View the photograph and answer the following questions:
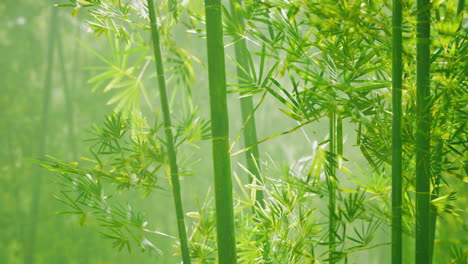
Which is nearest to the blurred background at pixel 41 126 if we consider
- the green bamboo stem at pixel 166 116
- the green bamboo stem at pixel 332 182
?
the green bamboo stem at pixel 166 116

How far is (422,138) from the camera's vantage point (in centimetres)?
93

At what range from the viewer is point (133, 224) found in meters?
1.21

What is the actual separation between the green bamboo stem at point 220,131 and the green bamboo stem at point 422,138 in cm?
39

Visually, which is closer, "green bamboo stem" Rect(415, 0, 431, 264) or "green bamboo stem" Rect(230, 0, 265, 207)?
"green bamboo stem" Rect(415, 0, 431, 264)

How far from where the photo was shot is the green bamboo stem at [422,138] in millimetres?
907

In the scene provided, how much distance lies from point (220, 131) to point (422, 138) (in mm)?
422

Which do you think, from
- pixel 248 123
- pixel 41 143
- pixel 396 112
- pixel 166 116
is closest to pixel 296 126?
pixel 248 123

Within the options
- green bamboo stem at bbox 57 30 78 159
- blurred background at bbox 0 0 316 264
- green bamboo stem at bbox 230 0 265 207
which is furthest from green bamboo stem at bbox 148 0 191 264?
green bamboo stem at bbox 57 30 78 159

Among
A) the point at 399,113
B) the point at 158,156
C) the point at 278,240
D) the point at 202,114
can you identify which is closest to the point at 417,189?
the point at 399,113

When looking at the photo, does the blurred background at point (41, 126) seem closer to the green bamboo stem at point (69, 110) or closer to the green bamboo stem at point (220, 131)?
the green bamboo stem at point (69, 110)

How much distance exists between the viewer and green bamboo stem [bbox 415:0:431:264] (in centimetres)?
91

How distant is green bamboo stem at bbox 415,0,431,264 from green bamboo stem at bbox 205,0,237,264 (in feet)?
1.28

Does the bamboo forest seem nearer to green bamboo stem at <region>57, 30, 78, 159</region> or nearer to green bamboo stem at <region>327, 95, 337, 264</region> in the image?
green bamboo stem at <region>327, 95, 337, 264</region>

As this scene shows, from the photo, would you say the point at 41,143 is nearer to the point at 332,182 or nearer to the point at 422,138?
the point at 332,182
